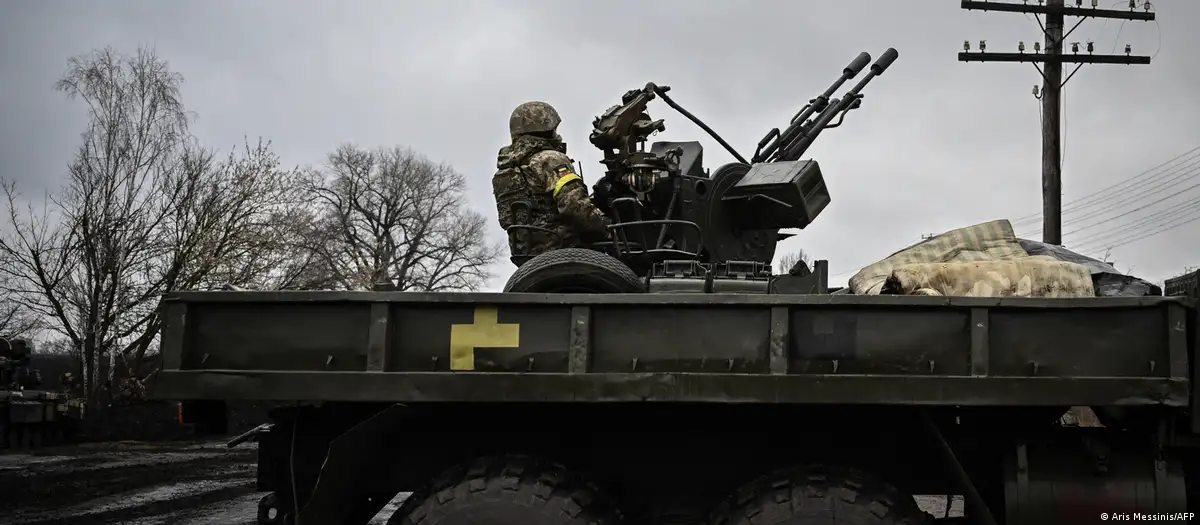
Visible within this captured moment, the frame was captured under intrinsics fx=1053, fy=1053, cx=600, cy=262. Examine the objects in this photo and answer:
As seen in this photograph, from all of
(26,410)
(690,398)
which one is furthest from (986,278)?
(26,410)

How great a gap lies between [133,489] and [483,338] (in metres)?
8.41

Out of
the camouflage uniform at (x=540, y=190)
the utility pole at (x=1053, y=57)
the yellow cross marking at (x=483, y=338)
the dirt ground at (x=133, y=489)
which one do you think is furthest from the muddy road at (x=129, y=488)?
the utility pole at (x=1053, y=57)

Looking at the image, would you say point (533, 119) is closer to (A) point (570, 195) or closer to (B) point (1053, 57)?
(A) point (570, 195)

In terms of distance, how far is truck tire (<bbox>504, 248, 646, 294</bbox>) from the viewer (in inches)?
188

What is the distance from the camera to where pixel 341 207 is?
1822 inches

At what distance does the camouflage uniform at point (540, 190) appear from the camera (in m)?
6.09

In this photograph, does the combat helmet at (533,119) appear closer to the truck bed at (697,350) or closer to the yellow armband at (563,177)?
the yellow armband at (563,177)

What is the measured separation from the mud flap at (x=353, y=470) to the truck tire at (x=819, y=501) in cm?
147

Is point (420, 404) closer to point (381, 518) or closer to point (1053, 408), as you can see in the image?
point (1053, 408)

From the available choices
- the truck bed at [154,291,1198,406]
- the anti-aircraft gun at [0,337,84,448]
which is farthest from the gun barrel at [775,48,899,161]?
the anti-aircraft gun at [0,337,84,448]

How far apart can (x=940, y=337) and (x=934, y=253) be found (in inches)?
63.2

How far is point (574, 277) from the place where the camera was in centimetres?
479

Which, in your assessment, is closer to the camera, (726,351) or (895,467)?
(726,351)

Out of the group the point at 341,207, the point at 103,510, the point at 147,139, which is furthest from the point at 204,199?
the point at 341,207
